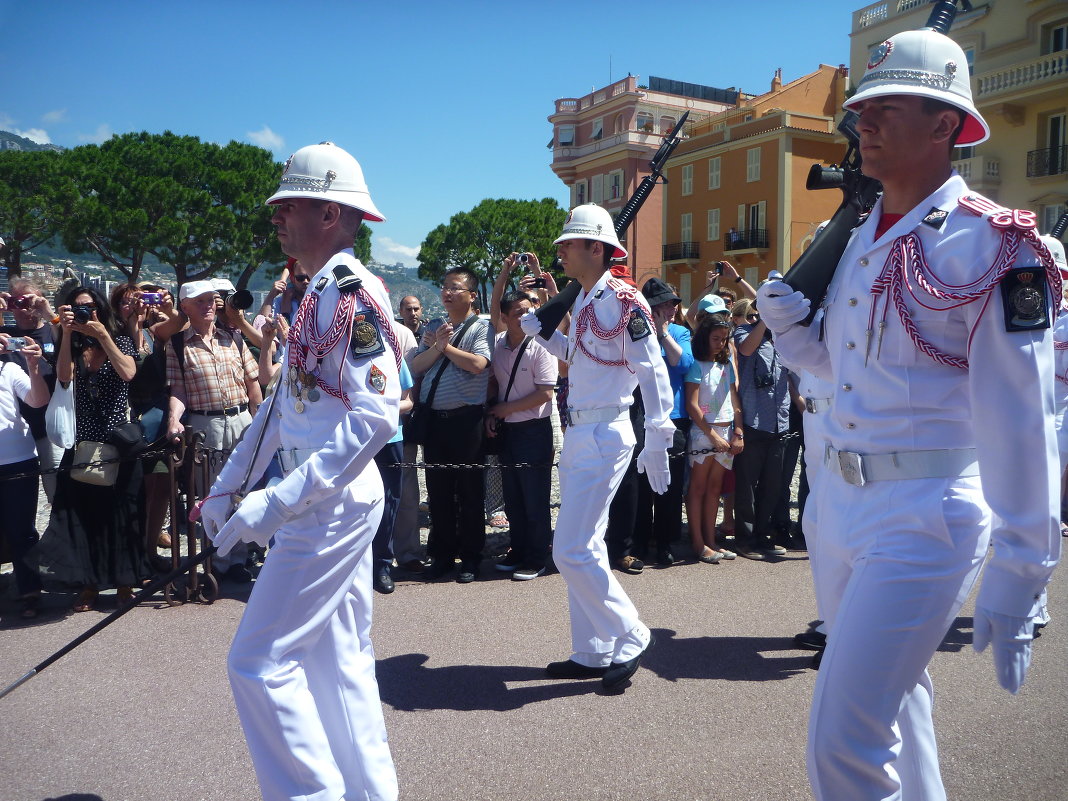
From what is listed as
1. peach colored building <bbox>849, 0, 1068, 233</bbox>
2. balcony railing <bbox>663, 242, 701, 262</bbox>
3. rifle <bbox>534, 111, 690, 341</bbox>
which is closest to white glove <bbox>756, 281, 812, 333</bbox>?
rifle <bbox>534, 111, 690, 341</bbox>

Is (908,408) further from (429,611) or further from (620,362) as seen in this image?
(429,611)

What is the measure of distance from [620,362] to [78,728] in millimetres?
3175

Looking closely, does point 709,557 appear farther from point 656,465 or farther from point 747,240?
point 747,240

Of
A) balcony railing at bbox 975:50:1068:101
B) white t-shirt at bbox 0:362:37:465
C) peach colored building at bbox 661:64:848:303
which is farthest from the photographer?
peach colored building at bbox 661:64:848:303

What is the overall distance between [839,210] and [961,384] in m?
0.98

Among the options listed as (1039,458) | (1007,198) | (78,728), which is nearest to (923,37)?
(1039,458)

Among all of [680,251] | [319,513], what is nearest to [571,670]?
[319,513]

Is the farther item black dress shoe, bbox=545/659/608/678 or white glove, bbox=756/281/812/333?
black dress shoe, bbox=545/659/608/678

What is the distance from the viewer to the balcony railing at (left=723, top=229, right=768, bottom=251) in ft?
136

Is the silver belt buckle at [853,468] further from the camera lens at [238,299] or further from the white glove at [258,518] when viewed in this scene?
the camera lens at [238,299]

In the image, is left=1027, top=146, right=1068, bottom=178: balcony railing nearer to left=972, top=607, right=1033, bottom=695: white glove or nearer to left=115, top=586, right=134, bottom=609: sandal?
left=115, top=586, right=134, bottom=609: sandal

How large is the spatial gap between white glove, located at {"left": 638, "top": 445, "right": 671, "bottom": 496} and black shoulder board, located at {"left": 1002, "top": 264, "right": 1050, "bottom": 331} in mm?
2826

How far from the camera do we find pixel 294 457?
322 cm

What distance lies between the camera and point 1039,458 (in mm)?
2217
